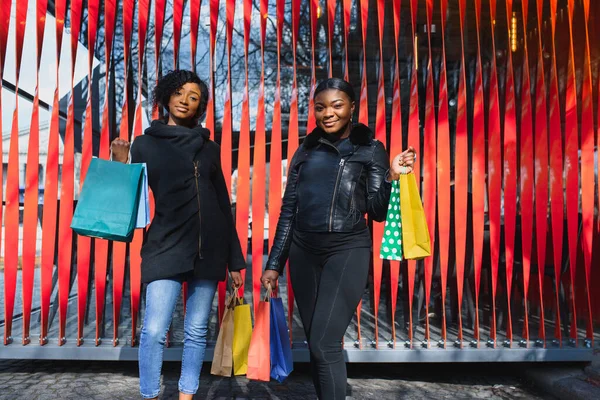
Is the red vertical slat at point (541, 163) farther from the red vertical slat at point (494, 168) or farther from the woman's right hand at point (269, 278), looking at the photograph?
the woman's right hand at point (269, 278)

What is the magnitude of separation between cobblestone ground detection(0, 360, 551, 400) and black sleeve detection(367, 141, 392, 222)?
1676 mm

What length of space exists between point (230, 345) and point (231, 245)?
0.54 metres

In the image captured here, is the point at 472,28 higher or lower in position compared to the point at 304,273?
higher

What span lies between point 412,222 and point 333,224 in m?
0.38

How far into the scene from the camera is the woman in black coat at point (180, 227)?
2811mm

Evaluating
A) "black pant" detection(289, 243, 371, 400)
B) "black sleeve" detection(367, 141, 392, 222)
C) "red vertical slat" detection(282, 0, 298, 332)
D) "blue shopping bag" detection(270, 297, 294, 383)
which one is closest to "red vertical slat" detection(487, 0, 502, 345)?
"red vertical slat" detection(282, 0, 298, 332)

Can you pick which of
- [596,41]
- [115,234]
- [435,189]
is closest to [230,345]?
[115,234]

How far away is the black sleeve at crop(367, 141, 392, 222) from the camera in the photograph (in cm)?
276

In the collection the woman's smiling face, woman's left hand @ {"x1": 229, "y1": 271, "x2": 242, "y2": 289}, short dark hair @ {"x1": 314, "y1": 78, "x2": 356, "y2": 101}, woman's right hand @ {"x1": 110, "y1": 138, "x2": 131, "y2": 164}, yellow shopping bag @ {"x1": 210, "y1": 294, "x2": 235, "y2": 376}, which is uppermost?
short dark hair @ {"x1": 314, "y1": 78, "x2": 356, "y2": 101}

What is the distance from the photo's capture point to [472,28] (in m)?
6.30

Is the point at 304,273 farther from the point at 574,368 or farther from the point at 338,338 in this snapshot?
the point at 574,368

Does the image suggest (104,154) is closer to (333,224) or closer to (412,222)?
(333,224)

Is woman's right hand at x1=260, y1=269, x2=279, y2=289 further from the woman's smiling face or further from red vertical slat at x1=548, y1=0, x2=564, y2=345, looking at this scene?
red vertical slat at x1=548, y1=0, x2=564, y2=345

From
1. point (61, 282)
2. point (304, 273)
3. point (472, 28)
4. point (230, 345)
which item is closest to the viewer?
point (304, 273)
